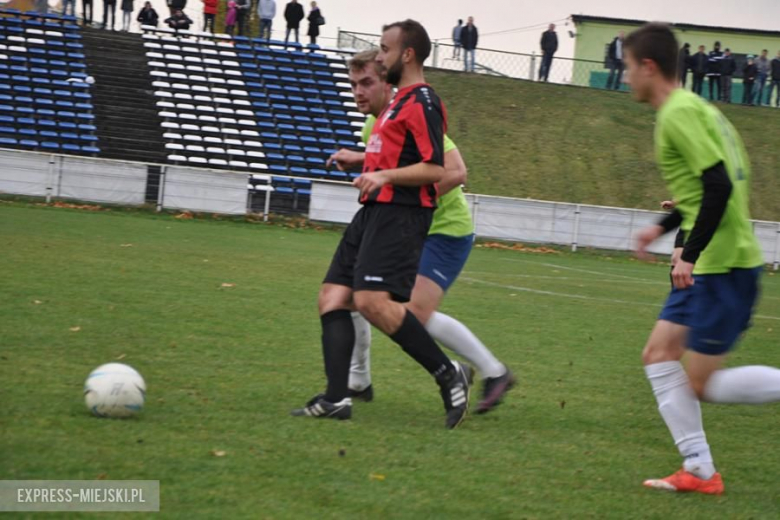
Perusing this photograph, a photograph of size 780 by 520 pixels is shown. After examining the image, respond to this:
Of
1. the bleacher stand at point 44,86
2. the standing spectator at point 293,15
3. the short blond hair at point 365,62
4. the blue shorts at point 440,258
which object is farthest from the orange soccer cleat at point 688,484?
the standing spectator at point 293,15

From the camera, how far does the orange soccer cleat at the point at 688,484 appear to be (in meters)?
4.72

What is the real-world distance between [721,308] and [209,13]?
103 feet

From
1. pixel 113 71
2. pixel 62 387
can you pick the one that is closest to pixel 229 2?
pixel 113 71

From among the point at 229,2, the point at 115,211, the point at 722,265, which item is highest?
the point at 229,2

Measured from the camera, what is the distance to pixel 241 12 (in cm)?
3472

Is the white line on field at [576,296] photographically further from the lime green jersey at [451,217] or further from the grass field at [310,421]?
Result: the lime green jersey at [451,217]

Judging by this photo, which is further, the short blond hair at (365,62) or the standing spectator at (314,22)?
the standing spectator at (314,22)

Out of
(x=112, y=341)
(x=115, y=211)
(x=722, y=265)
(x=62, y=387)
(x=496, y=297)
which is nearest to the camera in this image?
(x=722, y=265)

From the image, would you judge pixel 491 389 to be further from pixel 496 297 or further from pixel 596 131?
pixel 596 131

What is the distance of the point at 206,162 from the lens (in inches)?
1086

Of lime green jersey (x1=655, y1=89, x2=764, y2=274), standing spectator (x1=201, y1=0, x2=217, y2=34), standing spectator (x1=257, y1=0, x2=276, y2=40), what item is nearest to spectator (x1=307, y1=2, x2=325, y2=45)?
standing spectator (x1=257, y1=0, x2=276, y2=40)

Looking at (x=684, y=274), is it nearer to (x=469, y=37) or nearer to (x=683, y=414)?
(x=683, y=414)

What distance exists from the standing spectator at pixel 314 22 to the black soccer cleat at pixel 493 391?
28.9m

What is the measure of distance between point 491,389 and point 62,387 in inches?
94.4
